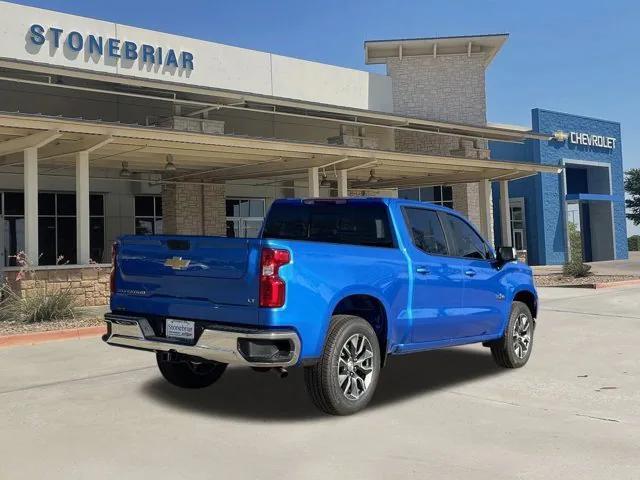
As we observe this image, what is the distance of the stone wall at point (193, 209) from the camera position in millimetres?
23000

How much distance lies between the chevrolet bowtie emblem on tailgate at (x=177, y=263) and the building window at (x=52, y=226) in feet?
53.0

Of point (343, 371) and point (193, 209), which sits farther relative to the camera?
point (193, 209)

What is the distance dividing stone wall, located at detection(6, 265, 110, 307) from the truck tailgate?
8.12 metres

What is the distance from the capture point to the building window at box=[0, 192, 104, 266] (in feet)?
69.3

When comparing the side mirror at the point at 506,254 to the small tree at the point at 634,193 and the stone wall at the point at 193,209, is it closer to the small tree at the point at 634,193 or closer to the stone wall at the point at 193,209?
the stone wall at the point at 193,209

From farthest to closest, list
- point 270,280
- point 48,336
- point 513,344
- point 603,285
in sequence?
point 603,285 → point 48,336 → point 513,344 → point 270,280

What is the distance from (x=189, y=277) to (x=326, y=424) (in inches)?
66.6

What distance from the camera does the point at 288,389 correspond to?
677 centimetres

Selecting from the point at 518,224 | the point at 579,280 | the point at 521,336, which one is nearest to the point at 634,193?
the point at 518,224

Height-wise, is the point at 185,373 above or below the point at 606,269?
below

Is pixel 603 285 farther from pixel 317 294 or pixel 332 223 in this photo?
pixel 317 294

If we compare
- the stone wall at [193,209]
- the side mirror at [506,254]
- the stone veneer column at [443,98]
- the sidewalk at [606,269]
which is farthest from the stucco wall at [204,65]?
the side mirror at [506,254]

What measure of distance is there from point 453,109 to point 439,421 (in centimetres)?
2541

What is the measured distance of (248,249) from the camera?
208 inches
